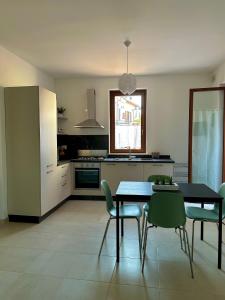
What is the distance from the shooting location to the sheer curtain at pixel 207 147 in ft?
14.2

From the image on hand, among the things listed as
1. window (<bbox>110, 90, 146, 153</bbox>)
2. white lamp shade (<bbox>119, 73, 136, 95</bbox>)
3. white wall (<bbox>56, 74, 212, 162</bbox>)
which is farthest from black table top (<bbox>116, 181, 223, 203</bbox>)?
window (<bbox>110, 90, 146, 153</bbox>)

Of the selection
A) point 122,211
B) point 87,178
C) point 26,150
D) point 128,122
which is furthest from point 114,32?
point 87,178

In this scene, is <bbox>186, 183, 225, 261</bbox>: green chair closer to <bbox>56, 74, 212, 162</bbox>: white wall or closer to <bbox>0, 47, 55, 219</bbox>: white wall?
<bbox>56, 74, 212, 162</bbox>: white wall

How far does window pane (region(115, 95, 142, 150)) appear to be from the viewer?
513 cm

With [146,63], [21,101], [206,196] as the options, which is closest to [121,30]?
[146,63]

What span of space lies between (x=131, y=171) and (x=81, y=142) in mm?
1380

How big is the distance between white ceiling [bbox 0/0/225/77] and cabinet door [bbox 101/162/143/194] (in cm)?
188

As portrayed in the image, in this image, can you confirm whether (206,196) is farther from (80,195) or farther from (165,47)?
(80,195)

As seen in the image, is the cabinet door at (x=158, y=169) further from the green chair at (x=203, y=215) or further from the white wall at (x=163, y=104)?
the green chair at (x=203, y=215)

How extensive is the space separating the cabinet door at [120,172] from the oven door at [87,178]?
15cm

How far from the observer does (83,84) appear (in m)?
5.20

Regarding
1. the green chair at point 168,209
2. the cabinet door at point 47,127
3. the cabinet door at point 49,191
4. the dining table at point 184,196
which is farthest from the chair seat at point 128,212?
the cabinet door at point 47,127

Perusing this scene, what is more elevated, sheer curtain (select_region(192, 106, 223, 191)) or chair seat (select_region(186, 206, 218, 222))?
sheer curtain (select_region(192, 106, 223, 191))

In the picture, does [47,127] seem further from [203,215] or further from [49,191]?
[203,215]
